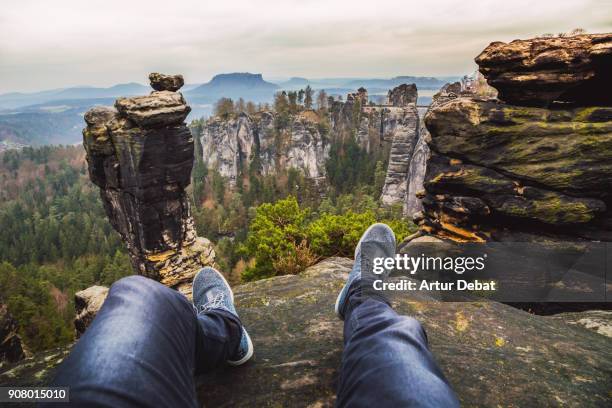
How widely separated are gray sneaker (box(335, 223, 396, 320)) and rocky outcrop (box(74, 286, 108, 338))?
10874 millimetres

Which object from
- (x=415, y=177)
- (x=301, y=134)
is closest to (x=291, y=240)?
(x=415, y=177)

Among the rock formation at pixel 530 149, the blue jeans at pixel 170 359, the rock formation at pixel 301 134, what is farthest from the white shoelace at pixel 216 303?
the rock formation at pixel 301 134

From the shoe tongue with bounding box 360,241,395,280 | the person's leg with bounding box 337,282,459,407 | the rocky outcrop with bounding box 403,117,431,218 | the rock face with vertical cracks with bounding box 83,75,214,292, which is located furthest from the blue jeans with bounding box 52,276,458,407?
the rocky outcrop with bounding box 403,117,431,218

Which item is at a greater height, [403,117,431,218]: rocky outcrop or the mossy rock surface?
the mossy rock surface

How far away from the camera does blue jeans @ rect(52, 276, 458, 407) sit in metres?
1.75

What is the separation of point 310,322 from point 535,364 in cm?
221

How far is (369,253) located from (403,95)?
3491 inches

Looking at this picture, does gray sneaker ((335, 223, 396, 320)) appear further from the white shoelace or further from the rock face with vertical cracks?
the rock face with vertical cracks

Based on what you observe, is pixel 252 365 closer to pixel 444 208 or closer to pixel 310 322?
pixel 310 322

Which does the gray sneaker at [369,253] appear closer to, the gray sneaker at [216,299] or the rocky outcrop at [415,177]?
the gray sneaker at [216,299]

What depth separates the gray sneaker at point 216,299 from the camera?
3.09 meters

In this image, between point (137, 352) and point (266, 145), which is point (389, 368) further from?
point (266, 145)

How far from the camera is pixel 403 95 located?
85562 mm

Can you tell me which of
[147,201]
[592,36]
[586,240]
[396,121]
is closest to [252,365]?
[586,240]
